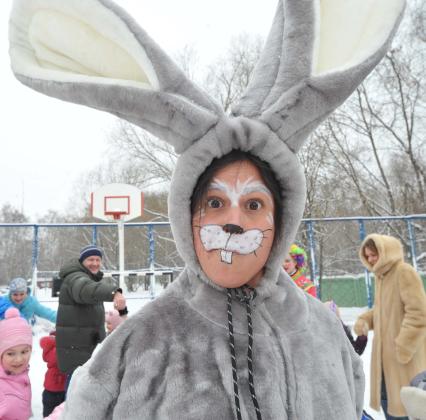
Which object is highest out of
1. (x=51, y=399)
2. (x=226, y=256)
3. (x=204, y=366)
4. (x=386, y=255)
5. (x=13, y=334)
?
(x=226, y=256)

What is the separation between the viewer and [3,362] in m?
2.48

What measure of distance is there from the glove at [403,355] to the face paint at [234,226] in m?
2.14

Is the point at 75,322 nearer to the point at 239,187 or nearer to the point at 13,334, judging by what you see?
the point at 13,334

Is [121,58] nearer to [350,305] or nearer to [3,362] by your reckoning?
[3,362]

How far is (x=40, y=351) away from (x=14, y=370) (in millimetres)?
3927

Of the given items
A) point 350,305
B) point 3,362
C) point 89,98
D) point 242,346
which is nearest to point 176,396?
point 242,346

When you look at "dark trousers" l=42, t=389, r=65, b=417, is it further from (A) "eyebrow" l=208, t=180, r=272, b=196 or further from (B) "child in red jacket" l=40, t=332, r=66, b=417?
(A) "eyebrow" l=208, t=180, r=272, b=196

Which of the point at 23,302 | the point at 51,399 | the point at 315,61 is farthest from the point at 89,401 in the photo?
the point at 23,302

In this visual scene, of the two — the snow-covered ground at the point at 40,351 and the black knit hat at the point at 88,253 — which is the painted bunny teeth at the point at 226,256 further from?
the black knit hat at the point at 88,253

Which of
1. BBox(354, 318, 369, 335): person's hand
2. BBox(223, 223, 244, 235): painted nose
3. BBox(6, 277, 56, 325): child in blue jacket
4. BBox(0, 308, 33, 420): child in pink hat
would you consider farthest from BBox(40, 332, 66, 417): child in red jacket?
BBox(223, 223, 244, 235): painted nose

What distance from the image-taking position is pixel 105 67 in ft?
3.59

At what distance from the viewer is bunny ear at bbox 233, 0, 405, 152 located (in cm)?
109

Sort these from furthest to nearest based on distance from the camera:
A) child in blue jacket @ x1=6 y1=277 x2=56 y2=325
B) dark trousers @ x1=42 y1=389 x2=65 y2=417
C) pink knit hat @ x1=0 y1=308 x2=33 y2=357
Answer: child in blue jacket @ x1=6 y1=277 x2=56 y2=325 → dark trousers @ x1=42 y1=389 x2=65 y2=417 → pink knit hat @ x1=0 y1=308 x2=33 y2=357

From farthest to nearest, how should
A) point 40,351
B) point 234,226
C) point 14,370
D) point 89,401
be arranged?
point 40,351 → point 14,370 → point 234,226 → point 89,401
